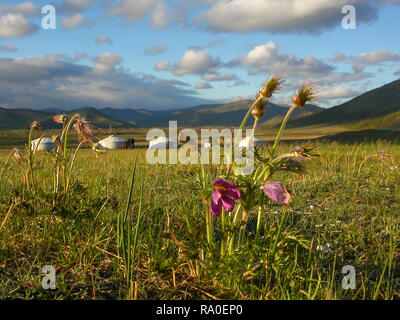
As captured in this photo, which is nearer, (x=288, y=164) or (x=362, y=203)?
(x=288, y=164)

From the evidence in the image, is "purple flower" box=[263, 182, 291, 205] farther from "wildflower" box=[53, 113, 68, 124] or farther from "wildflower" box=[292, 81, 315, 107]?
"wildflower" box=[53, 113, 68, 124]

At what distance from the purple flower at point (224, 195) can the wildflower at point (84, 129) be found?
161cm

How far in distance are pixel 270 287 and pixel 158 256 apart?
719mm

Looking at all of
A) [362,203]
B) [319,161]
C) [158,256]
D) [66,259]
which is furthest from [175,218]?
[319,161]

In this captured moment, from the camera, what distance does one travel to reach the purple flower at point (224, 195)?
1.68 metres

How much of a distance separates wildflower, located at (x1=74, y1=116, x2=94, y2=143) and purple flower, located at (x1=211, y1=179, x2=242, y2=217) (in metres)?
1.61

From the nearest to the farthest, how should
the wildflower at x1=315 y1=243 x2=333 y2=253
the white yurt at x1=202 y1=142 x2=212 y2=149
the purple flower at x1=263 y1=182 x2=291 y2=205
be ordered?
the purple flower at x1=263 y1=182 x2=291 y2=205 → the white yurt at x1=202 y1=142 x2=212 y2=149 → the wildflower at x1=315 y1=243 x2=333 y2=253

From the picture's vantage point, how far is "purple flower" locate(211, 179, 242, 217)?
168 centimetres

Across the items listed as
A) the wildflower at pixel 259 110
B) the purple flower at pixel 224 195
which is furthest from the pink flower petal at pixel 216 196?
the wildflower at pixel 259 110

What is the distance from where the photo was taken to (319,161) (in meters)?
7.61

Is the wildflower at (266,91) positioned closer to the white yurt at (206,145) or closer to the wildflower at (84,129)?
the white yurt at (206,145)

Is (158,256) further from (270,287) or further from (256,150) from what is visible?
(256,150)

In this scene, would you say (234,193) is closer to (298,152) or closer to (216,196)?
(216,196)

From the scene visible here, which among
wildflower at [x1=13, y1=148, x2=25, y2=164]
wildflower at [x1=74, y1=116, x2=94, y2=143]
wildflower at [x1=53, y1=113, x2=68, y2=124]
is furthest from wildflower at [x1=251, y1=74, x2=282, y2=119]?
wildflower at [x1=13, y1=148, x2=25, y2=164]
